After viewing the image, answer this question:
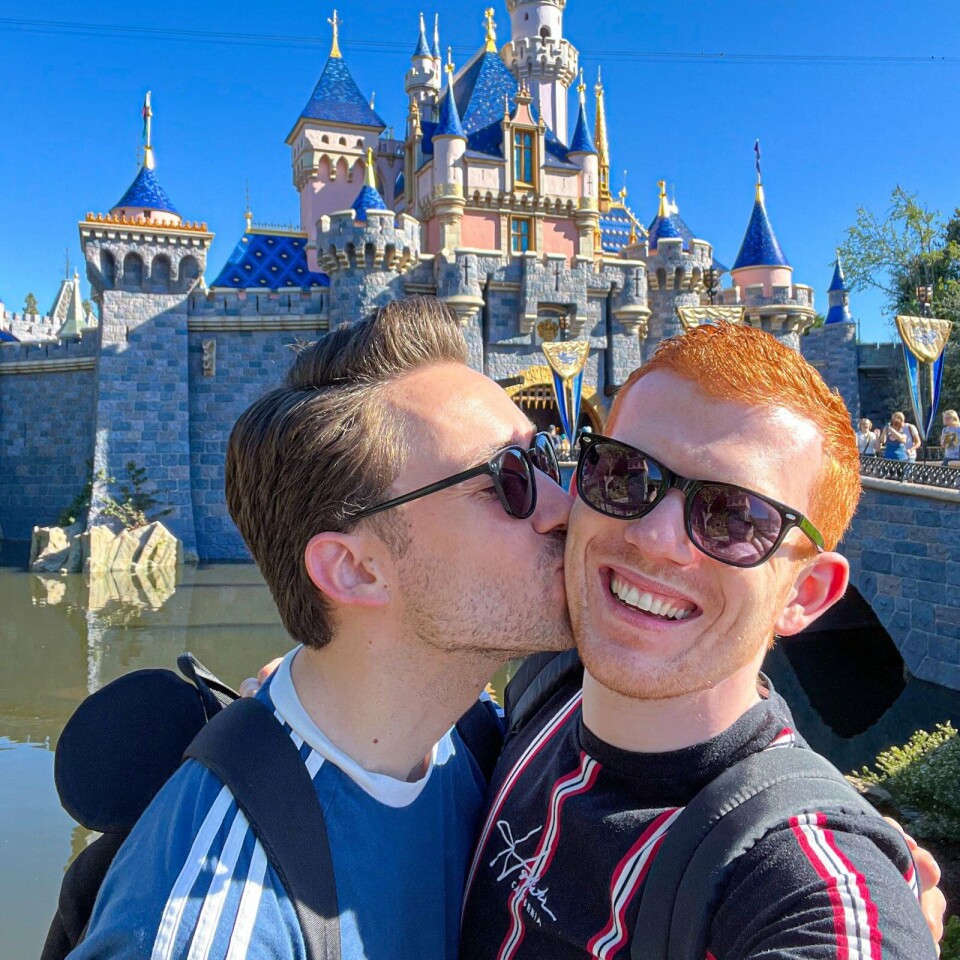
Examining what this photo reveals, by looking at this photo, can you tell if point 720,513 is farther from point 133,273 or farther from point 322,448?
point 133,273

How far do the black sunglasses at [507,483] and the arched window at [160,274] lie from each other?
707 inches

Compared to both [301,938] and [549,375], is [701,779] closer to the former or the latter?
[301,938]

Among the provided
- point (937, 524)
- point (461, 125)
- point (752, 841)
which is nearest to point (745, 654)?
point (752, 841)

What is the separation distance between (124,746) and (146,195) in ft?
64.4

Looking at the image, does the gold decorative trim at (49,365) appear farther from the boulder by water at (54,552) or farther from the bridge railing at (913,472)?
the bridge railing at (913,472)

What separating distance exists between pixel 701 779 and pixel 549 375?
1762cm

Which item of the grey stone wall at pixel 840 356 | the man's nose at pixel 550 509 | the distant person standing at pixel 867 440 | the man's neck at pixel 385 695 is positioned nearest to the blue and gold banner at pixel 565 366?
the distant person standing at pixel 867 440

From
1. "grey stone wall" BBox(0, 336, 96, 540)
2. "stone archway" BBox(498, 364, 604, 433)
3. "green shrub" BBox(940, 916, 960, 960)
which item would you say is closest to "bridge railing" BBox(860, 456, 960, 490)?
"green shrub" BBox(940, 916, 960, 960)

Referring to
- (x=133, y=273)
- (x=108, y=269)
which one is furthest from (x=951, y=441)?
(x=108, y=269)

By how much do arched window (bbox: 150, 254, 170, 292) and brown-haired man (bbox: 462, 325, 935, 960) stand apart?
18.2m

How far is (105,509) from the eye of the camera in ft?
54.5

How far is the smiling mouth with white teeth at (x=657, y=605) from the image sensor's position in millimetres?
1276

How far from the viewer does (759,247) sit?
68.7 feet

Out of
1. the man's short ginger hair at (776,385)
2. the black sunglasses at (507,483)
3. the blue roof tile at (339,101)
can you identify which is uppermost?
the blue roof tile at (339,101)
